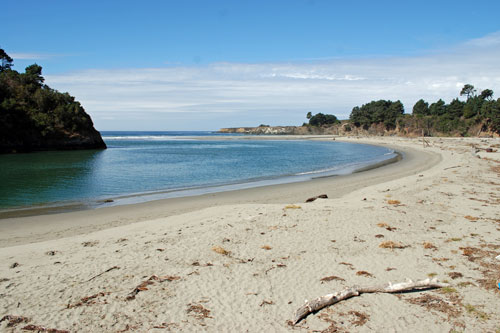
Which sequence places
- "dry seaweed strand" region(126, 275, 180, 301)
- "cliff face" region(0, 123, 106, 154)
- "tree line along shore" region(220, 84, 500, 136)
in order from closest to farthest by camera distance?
"dry seaweed strand" region(126, 275, 180, 301) < "cliff face" region(0, 123, 106, 154) < "tree line along shore" region(220, 84, 500, 136)

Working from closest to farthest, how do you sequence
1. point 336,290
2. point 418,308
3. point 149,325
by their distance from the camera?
point 149,325, point 418,308, point 336,290

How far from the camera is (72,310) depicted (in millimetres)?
4965

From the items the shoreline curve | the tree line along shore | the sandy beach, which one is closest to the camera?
the sandy beach

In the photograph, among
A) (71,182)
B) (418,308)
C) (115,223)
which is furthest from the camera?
(71,182)

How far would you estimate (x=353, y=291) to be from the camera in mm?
5418

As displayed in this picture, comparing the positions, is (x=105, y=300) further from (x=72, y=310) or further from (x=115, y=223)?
(x=115, y=223)

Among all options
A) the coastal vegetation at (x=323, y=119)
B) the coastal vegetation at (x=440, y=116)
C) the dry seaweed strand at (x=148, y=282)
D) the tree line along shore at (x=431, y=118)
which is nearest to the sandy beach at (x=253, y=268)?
the dry seaweed strand at (x=148, y=282)

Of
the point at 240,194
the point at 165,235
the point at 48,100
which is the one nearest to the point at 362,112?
the point at 48,100

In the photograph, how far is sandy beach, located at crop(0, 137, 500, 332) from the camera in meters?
4.83

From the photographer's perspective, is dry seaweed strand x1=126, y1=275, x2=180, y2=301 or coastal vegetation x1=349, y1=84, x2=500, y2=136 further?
coastal vegetation x1=349, y1=84, x2=500, y2=136

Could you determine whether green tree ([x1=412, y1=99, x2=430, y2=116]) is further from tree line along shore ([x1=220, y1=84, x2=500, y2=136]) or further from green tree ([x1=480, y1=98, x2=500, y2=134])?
green tree ([x1=480, y1=98, x2=500, y2=134])

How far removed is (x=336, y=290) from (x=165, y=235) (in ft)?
16.4

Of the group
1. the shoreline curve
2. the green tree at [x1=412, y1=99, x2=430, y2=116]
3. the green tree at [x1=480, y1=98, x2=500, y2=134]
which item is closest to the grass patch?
the shoreline curve

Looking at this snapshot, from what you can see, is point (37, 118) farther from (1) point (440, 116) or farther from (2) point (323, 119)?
(2) point (323, 119)
